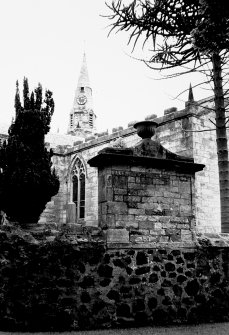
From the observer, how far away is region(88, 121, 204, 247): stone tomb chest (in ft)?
22.6

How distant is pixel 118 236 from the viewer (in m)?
6.84

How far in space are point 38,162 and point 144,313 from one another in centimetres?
366

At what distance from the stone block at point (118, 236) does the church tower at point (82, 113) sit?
165 ft

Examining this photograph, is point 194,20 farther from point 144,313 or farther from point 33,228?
point 144,313

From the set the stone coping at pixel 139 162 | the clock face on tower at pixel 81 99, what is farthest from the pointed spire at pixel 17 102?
the clock face on tower at pixel 81 99

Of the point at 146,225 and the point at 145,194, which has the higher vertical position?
the point at 145,194

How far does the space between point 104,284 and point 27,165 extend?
9.67 ft

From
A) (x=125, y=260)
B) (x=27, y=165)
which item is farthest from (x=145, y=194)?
(x=27, y=165)

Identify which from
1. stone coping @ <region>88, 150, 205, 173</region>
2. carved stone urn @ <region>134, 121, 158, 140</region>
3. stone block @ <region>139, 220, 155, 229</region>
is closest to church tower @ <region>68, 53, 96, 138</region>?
carved stone urn @ <region>134, 121, 158, 140</region>

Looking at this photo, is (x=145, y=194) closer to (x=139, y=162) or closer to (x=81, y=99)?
(x=139, y=162)

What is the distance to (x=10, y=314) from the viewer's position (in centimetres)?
605

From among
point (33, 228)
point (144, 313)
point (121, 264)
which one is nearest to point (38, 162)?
point (33, 228)

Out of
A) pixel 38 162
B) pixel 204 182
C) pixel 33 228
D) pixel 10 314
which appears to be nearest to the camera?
pixel 10 314

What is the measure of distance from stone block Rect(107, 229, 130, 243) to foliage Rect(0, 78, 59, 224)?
1462 millimetres
